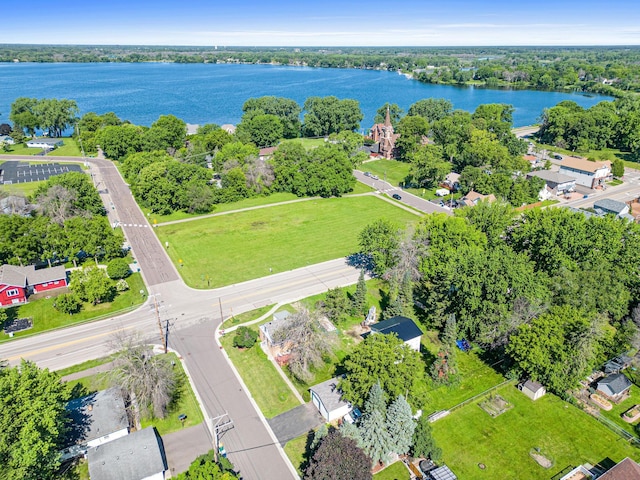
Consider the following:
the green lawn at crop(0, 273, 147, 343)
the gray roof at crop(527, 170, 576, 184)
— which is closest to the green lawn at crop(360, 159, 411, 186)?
the gray roof at crop(527, 170, 576, 184)

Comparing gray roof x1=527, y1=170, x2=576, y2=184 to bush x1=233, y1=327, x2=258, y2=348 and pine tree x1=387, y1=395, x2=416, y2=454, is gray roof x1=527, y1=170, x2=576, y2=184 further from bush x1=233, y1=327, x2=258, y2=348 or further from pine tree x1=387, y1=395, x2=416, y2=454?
pine tree x1=387, y1=395, x2=416, y2=454

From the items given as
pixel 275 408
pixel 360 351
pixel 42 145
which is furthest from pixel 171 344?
pixel 42 145

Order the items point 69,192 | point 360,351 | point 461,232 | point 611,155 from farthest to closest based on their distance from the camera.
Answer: point 611,155, point 69,192, point 461,232, point 360,351

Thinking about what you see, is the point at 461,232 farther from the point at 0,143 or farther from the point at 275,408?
the point at 0,143

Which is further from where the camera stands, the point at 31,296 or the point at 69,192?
the point at 69,192

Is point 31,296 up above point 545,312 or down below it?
below

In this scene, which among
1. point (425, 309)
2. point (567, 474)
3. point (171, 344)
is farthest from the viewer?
point (425, 309)

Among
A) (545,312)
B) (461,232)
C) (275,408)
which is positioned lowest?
(275,408)
